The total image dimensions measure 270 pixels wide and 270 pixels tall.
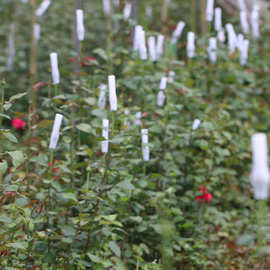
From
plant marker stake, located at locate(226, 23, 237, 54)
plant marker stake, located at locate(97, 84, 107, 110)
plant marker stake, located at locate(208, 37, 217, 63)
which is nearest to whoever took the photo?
plant marker stake, located at locate(97, 84, 107, 110)

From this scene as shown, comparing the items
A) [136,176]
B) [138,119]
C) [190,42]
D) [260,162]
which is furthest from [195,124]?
[260,162]

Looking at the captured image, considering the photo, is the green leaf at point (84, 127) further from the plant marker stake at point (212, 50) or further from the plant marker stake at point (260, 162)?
the plant marker stake at point (212, 50)

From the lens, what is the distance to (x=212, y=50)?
10.8 feet

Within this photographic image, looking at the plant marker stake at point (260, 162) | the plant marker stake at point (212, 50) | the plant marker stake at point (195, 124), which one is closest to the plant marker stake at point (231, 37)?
the plant marker stake at point (212, 50)

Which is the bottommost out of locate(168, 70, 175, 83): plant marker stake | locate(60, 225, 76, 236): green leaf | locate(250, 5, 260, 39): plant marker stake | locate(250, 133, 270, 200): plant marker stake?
locate(60, 225, 76, 236): green leaf

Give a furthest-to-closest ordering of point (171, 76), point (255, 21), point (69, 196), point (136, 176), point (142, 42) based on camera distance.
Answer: point (255, 21) → point (171, 76) → point (142, 42) → point (136, 176) → point (69, 196)

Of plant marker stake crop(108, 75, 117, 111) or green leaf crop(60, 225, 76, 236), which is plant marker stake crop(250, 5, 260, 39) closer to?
plant marker stake crop(108, 75, 117, 111)

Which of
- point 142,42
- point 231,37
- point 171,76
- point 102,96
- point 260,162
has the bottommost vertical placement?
point 260,162

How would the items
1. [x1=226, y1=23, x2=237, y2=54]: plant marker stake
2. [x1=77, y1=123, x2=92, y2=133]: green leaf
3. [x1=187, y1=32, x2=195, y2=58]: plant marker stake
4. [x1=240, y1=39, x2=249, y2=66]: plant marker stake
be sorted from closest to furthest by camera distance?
[x1=77, y1=123, x2=92, y2=133]: green leaf
[x1=187, y1=32, x2=195, y2=58]: plant marker stake
[x1=226, y1=23, x2=237, y2=54]: plant marker stake
[x1=240, y1=39, x2=249, y2=66]: plant marker stake

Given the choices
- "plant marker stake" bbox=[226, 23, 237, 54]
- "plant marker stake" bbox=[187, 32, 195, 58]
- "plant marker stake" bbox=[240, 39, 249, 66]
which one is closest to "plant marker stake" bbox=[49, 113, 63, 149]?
"plant marker stake" bbox=[187, 32, 195, 58]

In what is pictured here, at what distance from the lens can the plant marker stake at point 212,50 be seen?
10.9 feet

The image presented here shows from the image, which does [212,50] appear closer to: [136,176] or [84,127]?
[136,176]

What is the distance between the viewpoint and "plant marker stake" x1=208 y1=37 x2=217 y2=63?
332 centimetres

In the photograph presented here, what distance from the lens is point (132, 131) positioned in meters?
2.40
